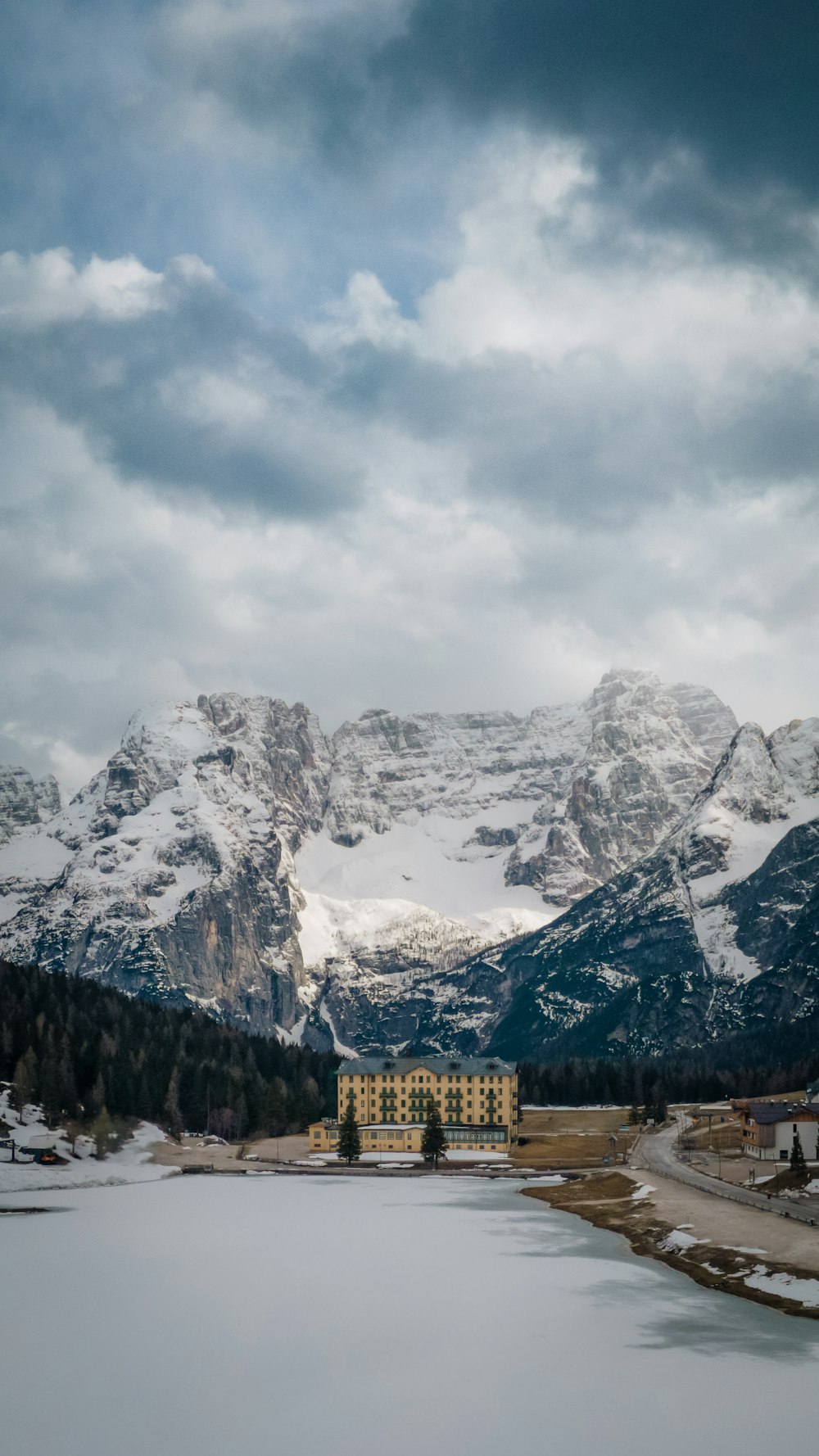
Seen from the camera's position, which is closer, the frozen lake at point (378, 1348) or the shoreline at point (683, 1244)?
the frozen lake at point (378, 1348)

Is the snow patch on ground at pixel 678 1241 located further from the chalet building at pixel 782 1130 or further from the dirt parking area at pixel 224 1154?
the dirt parking area at pixel 224 1154

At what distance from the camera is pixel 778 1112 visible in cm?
16150

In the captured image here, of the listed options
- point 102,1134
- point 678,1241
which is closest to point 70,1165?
point 102,1134

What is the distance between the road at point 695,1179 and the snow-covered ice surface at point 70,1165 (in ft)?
199

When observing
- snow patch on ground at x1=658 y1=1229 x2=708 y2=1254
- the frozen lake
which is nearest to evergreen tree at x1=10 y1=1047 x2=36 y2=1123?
the frozen lake

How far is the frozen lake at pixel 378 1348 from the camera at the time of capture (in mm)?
49625

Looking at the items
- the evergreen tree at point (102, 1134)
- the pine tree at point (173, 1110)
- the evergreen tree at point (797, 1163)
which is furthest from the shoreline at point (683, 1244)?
the pine tree at point (173, 1110)

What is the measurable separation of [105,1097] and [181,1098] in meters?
22.0

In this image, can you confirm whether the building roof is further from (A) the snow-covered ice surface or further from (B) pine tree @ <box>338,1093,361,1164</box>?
(A) the snow-covered ice surface

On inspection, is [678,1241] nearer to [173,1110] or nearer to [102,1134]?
[102,1134]

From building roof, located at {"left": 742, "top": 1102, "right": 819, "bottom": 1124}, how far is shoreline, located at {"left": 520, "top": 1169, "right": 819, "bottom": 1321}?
928 inches

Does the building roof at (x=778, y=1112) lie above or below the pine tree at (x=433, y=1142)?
above

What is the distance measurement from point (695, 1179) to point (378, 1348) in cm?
8262

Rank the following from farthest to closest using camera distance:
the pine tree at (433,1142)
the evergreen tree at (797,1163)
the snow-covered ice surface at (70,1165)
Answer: the pine tree at (433,1142) < the snow-covered ice surface at (70,1165) < the evergreen tree at (797,1163)
